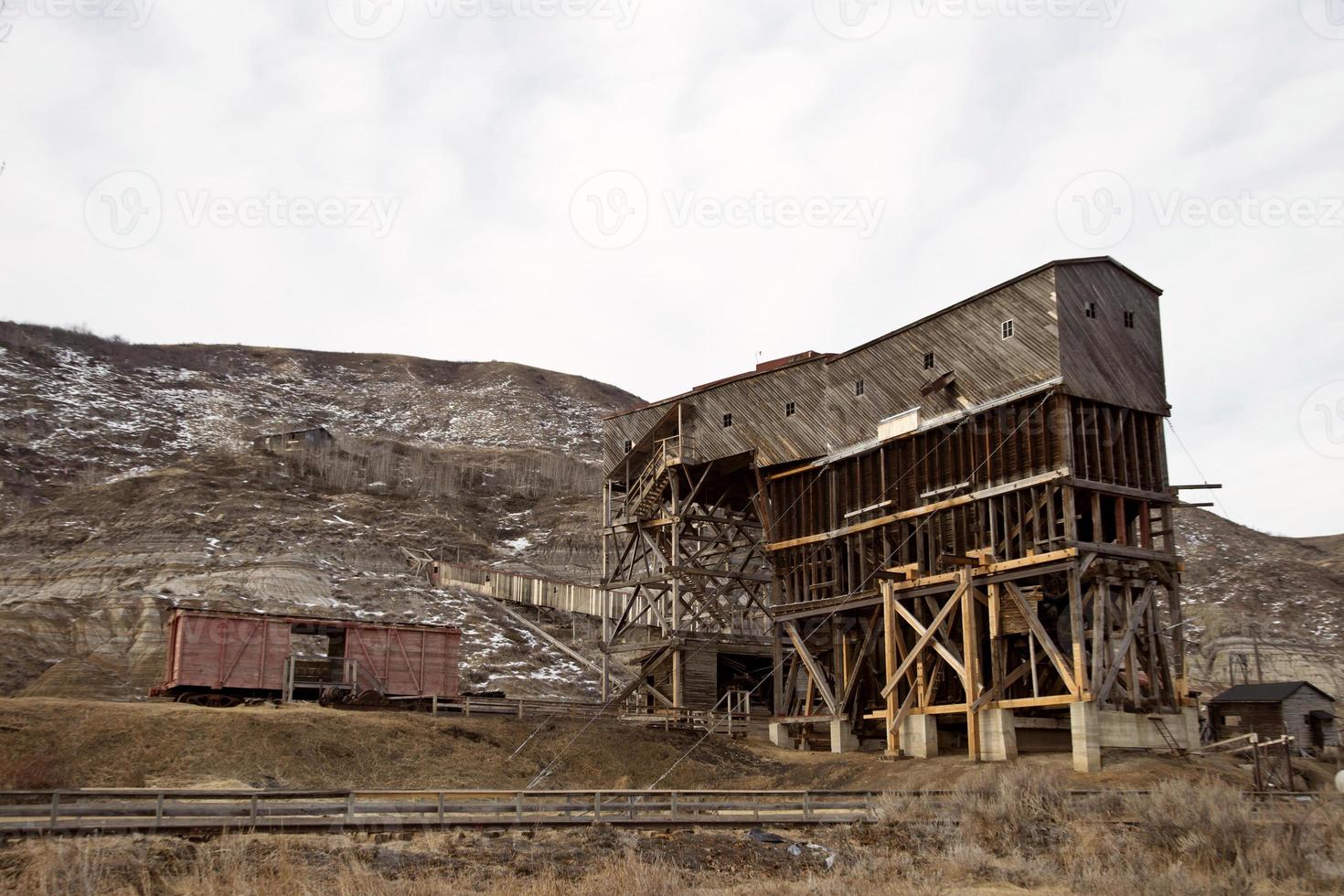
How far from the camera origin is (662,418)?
50.5m

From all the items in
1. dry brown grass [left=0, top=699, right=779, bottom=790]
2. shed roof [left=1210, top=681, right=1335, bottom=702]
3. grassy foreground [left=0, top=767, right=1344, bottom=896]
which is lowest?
grassy foreground [left=0, top=767, right=1344, bottom=896]

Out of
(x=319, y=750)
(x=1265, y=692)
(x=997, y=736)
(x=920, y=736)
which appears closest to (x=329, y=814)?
(x=319, y=750)

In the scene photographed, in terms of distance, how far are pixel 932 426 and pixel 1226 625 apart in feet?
144

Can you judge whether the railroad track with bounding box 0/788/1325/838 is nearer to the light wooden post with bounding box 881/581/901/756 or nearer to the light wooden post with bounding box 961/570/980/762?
the light wooden post with bounding box 961/570/980/762

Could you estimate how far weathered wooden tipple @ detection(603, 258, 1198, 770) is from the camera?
115 feet

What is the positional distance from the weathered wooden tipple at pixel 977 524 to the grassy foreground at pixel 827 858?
9.61 meters

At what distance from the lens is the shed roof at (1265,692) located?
48.9 meters

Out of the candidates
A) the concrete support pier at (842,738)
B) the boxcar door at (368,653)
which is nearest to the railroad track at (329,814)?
the concrete support pier at (842,738)

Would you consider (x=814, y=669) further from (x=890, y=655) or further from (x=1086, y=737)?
(x=1086, y=737)

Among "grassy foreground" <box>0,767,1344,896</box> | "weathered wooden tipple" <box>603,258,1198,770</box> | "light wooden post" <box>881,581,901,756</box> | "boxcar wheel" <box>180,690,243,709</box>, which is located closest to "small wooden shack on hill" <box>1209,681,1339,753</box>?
"weathered wooden tipple" <box>603,258,1198,770</box>

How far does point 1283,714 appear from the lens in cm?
4862

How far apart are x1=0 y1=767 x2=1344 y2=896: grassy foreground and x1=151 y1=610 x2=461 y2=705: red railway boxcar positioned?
2146 cm

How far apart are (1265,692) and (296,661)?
39402mm

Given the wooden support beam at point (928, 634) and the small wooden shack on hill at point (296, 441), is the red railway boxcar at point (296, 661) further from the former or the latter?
the small wooden shack on hill at point (296, 441)
